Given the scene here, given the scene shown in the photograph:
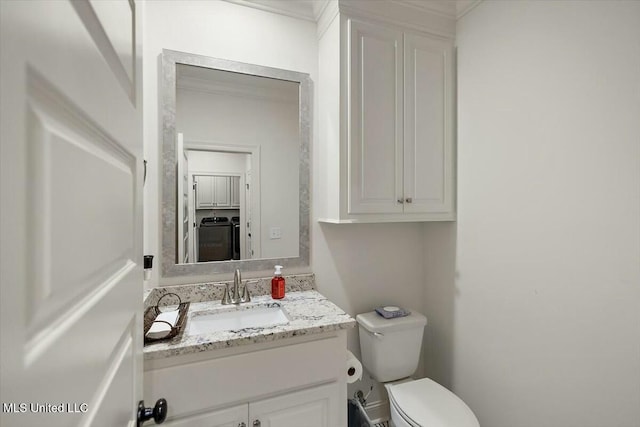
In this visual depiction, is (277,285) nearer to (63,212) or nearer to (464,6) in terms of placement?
(63,212)

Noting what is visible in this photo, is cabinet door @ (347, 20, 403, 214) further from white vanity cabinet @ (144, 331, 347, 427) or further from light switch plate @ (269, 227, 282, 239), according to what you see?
white vanity cabinet @ (144, 331, 347, 427)

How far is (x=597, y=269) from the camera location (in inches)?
42.8

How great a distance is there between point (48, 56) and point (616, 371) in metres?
1.68

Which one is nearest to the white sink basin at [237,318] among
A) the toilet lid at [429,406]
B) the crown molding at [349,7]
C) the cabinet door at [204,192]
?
the cabinet door at [204,192]

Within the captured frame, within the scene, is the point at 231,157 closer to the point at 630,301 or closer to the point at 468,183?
the point at 468,183

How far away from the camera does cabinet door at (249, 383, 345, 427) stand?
3.65ft

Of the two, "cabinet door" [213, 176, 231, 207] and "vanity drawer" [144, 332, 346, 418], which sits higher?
"cabinet door" [213, 176, 231, 207]

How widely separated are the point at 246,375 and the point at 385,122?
1.33 meters

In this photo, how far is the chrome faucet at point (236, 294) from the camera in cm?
147

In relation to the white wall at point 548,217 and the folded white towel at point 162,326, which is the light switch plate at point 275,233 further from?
the white wall at point 548,217

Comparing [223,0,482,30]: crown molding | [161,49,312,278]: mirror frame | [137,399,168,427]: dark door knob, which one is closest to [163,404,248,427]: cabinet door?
[137,399,168,427]: dark door knob

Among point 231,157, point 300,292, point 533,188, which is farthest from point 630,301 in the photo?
point 231,157

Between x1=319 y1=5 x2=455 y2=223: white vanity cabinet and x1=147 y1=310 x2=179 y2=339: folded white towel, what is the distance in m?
0.87

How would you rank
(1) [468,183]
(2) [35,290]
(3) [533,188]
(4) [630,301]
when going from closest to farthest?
1. (2) [35,290]
2. (4) [630,301]
3. (3) [533,188]
4. (1) [468,183]
